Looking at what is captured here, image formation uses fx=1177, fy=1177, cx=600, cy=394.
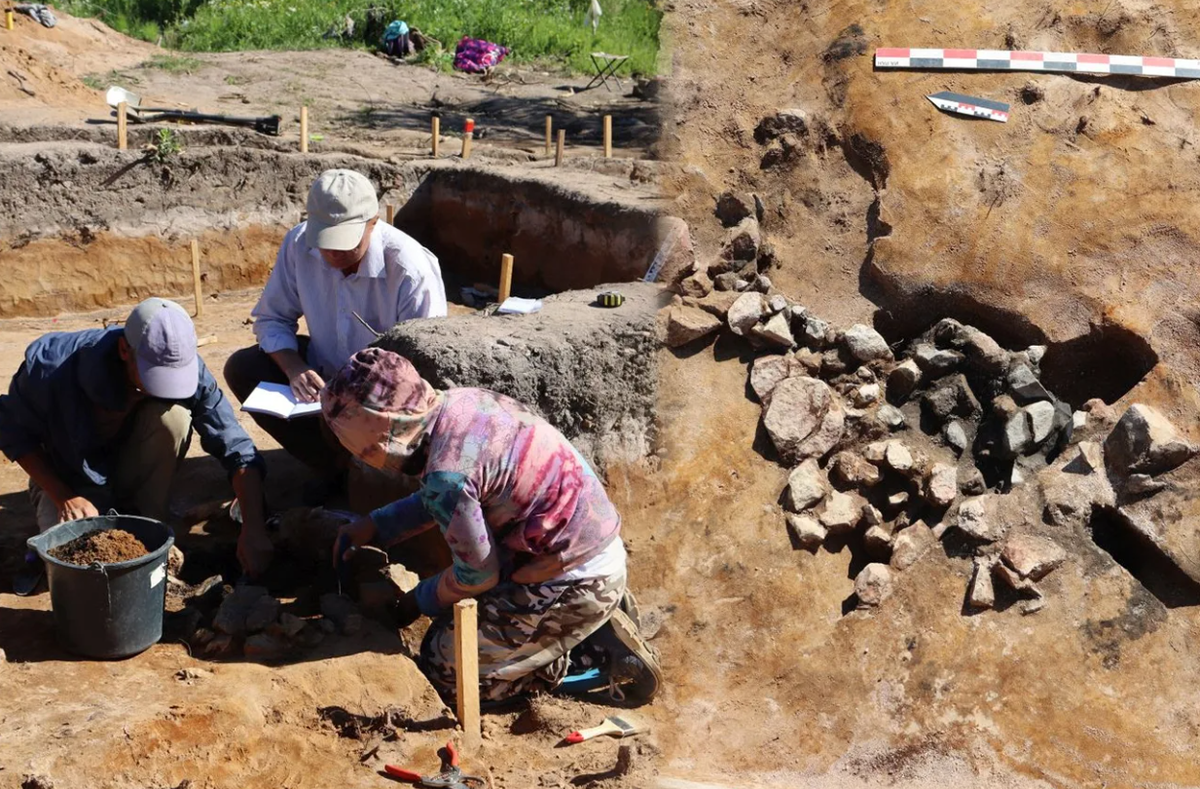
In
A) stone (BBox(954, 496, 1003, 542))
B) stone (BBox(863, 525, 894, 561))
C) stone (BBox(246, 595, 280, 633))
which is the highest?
stone (BBox(246, 595, 280, 633))

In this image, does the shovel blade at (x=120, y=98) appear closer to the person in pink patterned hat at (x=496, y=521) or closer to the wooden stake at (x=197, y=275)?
the wooden stake at (x=197, y=275)

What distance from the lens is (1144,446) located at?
206 inches

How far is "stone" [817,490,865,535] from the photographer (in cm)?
516

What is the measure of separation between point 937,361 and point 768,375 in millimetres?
837

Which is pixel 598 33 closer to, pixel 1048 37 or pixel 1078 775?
pixel 1048 37

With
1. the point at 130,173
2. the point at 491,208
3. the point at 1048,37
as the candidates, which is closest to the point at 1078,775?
the point at 1048,37

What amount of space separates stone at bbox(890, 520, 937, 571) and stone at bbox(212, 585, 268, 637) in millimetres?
2664

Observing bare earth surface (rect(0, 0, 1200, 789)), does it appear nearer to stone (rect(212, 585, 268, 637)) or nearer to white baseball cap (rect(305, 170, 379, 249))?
stone (rect(212, 585, 268, 637))

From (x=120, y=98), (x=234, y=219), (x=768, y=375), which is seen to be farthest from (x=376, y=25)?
(x=768, y=375)

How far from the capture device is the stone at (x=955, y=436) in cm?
552

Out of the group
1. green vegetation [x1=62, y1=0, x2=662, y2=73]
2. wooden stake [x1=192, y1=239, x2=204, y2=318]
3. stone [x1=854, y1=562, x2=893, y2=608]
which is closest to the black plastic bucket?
stone [x1=854, y1=562, x2=893, y2=608]

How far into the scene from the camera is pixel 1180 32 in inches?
283

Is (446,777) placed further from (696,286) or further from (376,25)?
(376,25)

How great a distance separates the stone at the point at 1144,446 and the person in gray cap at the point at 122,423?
12.1 feet
